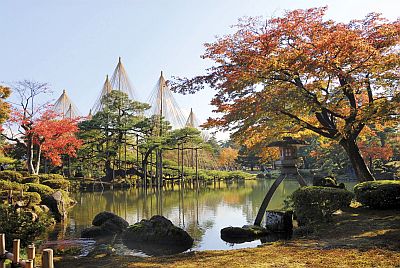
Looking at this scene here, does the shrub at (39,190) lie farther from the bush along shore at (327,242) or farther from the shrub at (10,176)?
the bush along shore at (327,242)

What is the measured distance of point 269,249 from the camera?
20.9 ft

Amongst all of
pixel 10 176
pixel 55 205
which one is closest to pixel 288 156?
pixel 55 205

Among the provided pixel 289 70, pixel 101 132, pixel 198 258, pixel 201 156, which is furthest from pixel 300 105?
pixel 201 156

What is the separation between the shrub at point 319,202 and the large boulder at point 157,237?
2994 mm

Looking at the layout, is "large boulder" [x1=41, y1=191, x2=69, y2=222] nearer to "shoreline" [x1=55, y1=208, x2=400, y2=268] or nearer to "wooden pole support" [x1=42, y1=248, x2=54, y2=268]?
"shoreline" [x1=55, y1=208, x2=400, y2=268]

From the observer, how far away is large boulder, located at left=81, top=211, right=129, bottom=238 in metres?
9.74

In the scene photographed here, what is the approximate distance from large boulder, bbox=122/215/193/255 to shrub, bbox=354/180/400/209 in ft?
17.0

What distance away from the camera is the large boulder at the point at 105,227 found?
9.74 meters

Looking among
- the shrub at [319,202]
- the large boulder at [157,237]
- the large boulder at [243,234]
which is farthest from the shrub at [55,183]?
the shrub at [319,202]

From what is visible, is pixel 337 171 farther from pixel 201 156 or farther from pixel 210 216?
pixel 210 216

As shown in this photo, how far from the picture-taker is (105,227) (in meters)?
10.0

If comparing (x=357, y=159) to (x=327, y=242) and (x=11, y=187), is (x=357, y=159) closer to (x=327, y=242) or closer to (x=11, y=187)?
(x=327, y=242)

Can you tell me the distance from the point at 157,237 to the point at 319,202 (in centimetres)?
414

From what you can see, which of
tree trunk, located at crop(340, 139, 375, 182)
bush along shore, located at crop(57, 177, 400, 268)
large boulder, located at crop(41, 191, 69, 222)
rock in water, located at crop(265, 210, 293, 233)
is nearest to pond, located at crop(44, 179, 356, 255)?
large boulder, located at crop(41, 191, 69, 222)
